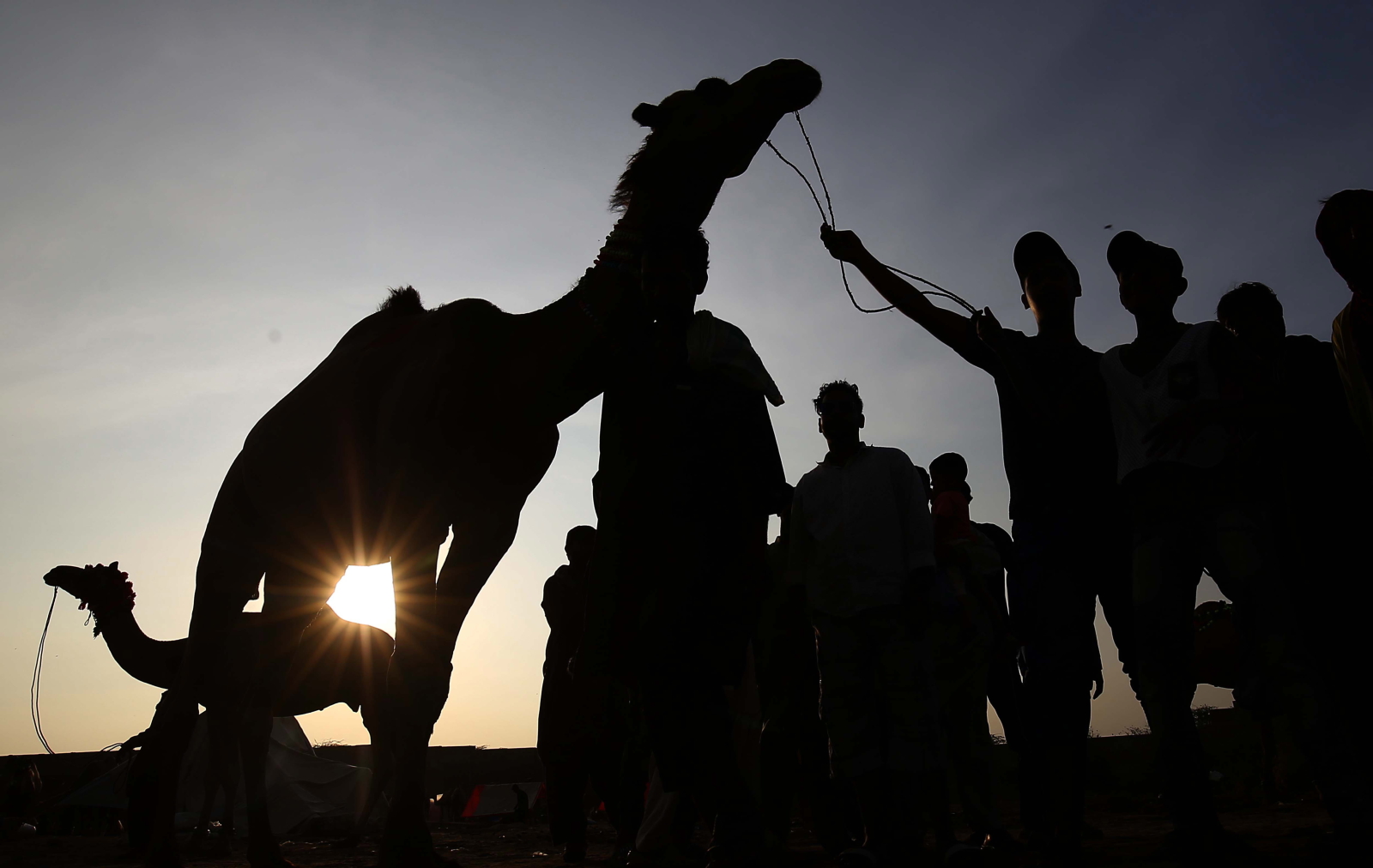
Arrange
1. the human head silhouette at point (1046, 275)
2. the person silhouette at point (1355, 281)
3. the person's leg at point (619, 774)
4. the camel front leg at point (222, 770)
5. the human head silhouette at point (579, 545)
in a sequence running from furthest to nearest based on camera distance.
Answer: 1. the camel front leg at point (222, 770)
2. the human head silhouette at point (579, 545)
3. the person's leg at point (619, 774)
4. the human head silhouette at point (1046, 275)
5. the person silhouette at point (1355, 281)

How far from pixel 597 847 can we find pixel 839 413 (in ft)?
13.0

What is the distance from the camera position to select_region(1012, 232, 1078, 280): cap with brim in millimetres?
3553

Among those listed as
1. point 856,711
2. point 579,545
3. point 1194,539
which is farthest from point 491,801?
point 1194,539

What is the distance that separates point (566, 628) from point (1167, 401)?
4.03 m

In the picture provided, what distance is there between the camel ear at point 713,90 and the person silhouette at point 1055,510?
4.48ft

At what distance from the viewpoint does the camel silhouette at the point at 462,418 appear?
3.59m

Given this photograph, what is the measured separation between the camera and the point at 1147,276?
10.5ft

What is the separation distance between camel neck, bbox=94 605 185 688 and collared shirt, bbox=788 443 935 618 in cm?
600

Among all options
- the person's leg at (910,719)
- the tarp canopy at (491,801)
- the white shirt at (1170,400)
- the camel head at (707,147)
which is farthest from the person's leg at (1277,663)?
the tarp canopy at (491,801)

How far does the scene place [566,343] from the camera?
12.2 feet

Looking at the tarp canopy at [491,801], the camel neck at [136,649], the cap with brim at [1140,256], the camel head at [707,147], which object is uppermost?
the camel head at [707,147]

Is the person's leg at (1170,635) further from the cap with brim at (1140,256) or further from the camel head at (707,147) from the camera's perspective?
the camel head at (707,147)

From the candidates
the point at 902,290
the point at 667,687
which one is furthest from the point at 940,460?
the point at 667,687

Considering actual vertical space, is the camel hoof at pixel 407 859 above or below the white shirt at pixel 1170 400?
below
